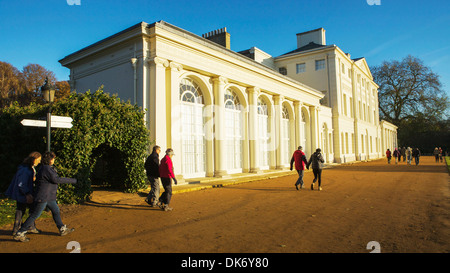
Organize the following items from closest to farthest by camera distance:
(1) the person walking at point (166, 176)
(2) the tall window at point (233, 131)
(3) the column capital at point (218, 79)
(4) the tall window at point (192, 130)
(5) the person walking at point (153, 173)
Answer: (1) the person walking at point (166, 176)
(5) the person walking at point (153, 173)
(4) the tall window at point (192, 130)
(3) the column capital at point (218, 79)
(2) the tall window at point (233, 131)

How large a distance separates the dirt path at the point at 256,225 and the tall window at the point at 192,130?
14.5ft

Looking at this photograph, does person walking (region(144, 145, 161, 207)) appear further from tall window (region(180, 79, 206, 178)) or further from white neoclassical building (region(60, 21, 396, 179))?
tall window (region(180, 79, 206, 178))

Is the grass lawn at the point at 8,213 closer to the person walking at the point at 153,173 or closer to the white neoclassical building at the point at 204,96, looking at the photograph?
the person walking at the point at 153,173

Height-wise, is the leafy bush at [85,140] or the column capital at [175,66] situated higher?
the column capital at [175,66]

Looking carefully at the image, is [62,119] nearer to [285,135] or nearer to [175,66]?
Answer: [175,66]

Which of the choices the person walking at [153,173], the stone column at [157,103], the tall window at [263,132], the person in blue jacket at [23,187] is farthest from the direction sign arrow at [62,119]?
the tall window at [263,132]

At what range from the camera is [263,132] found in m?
19.3

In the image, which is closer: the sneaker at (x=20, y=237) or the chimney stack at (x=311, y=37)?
the sneaker at (x=20, y=237)

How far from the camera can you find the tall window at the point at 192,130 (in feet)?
43.9

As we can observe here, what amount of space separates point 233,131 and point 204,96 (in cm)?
294

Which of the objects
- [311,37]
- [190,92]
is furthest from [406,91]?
[190,92]

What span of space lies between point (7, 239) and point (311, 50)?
31.3 metres

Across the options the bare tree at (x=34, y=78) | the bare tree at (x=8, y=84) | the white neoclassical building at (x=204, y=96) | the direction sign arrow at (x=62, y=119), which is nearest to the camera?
the direction sign arrow at (x=62, y=119)

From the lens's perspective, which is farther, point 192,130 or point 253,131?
point 253,131
